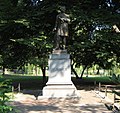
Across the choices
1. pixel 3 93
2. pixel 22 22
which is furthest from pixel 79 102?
pixel 3 93

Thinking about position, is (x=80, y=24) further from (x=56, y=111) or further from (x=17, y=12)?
A: (x=56, y=111)

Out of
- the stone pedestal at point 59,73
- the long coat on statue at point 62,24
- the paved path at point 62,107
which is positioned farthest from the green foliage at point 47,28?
the paved path at point 62,107

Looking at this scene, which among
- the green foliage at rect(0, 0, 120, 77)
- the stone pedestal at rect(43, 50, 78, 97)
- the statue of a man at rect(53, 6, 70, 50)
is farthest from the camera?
the green foliage at rect(0, 0, 120, 77)

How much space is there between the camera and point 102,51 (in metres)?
21.6

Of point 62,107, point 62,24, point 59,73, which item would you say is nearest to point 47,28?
point 62,24

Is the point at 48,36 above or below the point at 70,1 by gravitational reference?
below

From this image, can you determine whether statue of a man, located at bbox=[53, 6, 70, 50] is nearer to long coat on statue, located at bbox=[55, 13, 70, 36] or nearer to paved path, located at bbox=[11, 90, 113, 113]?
long coat on statue, located at bbox=[55, 13, 70, 36]

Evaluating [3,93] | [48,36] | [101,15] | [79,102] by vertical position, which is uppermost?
[101,15]

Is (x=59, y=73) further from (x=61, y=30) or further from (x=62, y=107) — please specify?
(x=62, y=107)

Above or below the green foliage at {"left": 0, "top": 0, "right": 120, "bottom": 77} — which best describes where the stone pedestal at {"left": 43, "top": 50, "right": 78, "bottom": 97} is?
below

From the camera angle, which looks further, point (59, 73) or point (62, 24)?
point (62, 24)

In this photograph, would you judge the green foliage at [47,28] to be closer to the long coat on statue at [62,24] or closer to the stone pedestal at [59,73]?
the long coat on statue at [62,24]

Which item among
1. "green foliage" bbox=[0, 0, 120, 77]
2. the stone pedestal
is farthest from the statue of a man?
"green foliage" bbox=[0, 0, 120, 77]

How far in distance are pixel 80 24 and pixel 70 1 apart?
5.82ft
